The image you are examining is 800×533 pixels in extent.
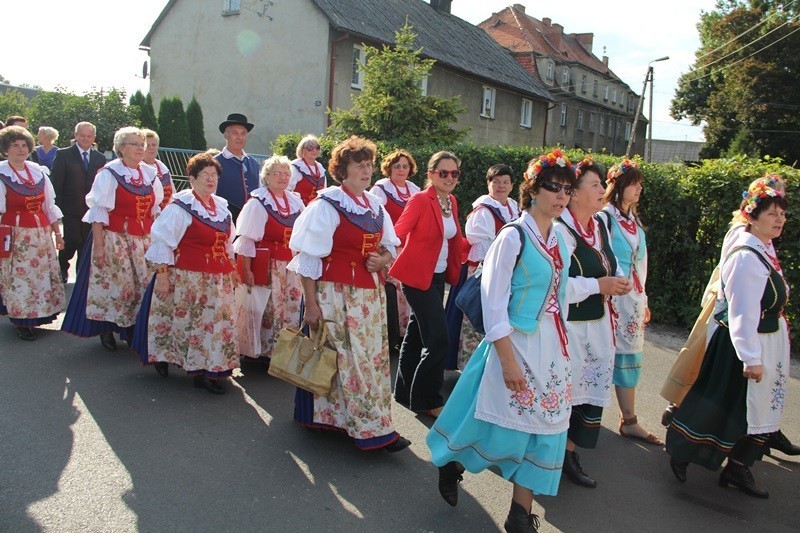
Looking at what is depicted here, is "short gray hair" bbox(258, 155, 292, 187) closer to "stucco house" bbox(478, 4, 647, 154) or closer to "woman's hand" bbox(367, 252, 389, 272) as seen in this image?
"woman's hand" bbox(367, 252, 389, 272)

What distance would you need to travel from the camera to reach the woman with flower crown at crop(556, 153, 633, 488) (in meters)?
4.17

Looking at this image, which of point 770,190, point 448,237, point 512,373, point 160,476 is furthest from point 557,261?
point 160,476

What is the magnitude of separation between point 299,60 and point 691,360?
880 inches

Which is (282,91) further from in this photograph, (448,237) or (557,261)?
(557,261)

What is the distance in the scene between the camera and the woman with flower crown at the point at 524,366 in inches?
132

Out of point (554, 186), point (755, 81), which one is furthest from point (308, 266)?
point (755, 81)

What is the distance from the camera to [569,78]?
46750 millimetres

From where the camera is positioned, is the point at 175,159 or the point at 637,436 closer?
the point at 637,436

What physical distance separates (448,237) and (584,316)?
1625mm

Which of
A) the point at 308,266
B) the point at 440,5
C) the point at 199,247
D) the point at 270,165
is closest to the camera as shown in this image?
the point at 308,266

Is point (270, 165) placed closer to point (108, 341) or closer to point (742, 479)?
point (108, 341)

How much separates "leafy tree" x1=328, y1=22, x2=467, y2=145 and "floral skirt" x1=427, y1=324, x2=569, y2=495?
11760 millimetres

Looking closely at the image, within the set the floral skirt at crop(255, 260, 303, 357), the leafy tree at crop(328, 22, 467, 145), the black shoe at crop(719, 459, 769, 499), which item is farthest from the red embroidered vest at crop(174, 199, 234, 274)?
the leafy tree at crop(328, 22, 467, 145)

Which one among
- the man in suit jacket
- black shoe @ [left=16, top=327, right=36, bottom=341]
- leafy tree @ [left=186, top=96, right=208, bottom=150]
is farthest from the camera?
leafy tree @ [left=186, top=96, right=208, bottom=150]
